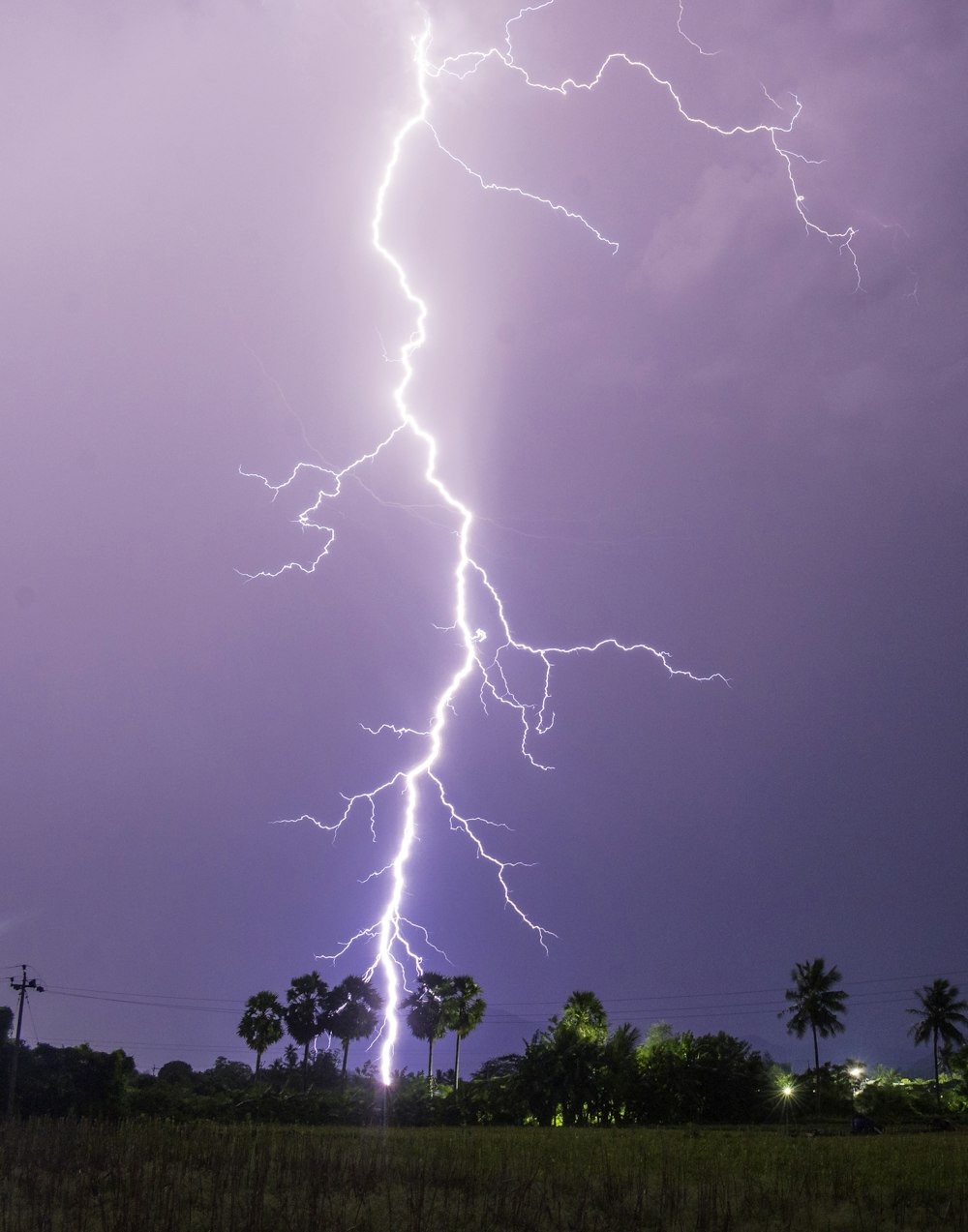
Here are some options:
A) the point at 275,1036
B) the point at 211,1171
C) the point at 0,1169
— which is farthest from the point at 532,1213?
the point at 275,1036

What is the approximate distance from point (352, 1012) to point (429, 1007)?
3767mm

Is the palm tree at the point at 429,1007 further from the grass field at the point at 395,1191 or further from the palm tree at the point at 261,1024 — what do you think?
the grass field at the point at 395,1191

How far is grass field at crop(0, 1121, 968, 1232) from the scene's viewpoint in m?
7.12

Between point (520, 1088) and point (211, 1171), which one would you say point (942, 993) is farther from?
point (211, 1171)

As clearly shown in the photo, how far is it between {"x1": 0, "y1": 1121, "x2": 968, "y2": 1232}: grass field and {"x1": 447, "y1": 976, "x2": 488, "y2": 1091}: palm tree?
3758 cm

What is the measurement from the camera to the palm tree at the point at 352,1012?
45.9 meters

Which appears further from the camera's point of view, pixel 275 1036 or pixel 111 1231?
pixel 275 1036

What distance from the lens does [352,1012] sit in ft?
152

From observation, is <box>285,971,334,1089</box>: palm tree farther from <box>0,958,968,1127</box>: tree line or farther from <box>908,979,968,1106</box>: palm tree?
<box>908,979,968,1106</box>: palm tree

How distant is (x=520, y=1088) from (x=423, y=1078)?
3.88 meters

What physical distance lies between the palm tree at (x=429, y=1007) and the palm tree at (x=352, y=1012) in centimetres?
207

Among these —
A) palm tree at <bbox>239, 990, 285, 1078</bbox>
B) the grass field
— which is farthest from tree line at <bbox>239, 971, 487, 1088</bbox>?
the grass field

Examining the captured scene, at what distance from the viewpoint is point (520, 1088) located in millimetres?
35500

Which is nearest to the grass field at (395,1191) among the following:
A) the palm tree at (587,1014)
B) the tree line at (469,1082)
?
the tree line at (469,1082)
